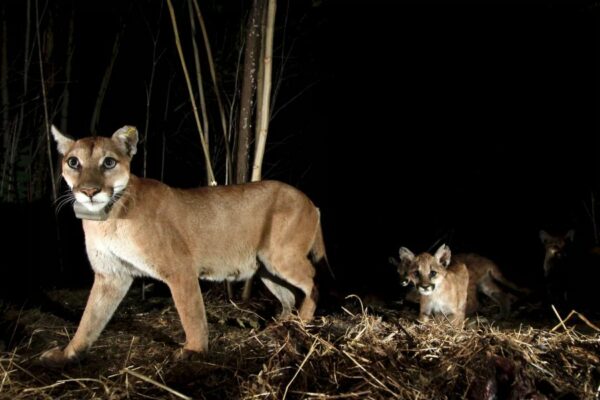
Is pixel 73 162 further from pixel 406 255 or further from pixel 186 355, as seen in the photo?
pixel 406 255

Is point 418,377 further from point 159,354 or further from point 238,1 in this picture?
point 238,1

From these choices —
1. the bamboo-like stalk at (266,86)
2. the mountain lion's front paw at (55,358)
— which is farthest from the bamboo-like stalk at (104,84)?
the mountain lion's front paw at (55,358)

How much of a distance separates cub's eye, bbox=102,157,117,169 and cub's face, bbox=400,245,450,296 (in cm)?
322

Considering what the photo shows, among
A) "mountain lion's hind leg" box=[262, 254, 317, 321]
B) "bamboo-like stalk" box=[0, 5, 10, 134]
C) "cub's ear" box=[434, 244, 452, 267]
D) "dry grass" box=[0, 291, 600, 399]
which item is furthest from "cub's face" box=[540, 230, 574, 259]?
"bamboo-like stalk" box=[0, 5, 10, 134]

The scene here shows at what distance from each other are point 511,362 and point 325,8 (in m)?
8.10

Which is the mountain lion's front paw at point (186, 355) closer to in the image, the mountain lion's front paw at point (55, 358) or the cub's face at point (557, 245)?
the mountain lion's front paw at point (55, 358)

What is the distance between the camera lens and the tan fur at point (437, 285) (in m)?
6.14

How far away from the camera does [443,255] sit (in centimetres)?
646

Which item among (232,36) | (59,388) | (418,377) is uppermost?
(232,36)

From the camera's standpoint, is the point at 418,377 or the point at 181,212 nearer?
the point at 418,377

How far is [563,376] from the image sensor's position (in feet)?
11.5

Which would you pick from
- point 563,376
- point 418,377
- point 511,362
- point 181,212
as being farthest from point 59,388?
point 563,376

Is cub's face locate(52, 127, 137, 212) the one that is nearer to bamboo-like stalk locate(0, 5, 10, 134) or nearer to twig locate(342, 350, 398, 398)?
twig locate(342, 350, 398, 398)

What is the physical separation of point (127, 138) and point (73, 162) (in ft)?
1.56
